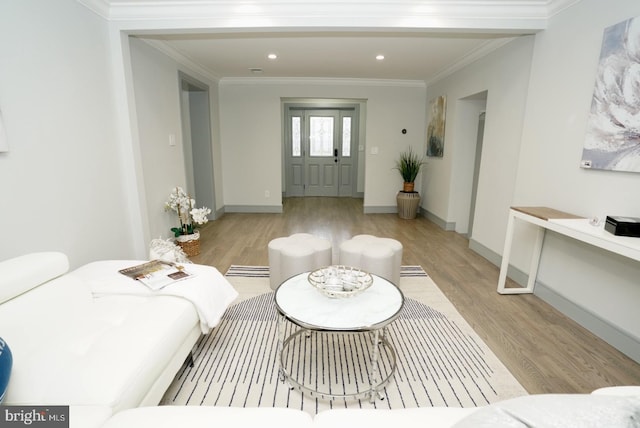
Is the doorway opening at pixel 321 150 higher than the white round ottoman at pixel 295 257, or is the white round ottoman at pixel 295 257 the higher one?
the doorway opening at pixel 321 150

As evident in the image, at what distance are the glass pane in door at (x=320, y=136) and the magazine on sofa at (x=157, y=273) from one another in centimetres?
614

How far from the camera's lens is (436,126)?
5113mm

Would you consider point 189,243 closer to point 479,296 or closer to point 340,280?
point 340,280

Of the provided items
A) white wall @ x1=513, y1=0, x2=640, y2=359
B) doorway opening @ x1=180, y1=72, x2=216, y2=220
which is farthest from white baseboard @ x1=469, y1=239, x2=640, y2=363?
doorway opening @ x1=180, y1=72, x2=216, y2=220

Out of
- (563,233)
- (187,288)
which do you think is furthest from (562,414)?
(563,233)

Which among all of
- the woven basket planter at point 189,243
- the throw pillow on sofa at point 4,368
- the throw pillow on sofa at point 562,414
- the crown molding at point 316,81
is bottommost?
the woven basket planter at point 189,243

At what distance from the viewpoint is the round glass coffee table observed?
1507mm

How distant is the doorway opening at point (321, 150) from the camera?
7637mm

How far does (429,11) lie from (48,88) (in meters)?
2.91

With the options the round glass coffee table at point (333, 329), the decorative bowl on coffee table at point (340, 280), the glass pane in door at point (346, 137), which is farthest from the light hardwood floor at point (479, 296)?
the glass pane in door at point (346, 137)

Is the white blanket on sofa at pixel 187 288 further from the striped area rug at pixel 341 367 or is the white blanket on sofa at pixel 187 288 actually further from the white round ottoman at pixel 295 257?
the white round ottoman at pixel 295 257

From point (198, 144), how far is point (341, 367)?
178 inches

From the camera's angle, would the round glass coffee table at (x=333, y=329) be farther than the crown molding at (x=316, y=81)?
No

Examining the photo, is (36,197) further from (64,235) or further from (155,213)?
(155,213)
